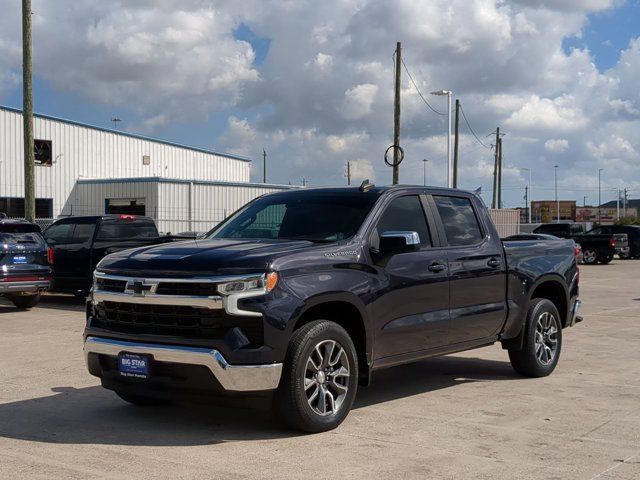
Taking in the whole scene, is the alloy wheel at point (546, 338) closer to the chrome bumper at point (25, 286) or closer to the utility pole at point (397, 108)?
the chrome bumper at point (25, 286)

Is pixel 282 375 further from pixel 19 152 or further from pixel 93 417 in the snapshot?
pixel 19 152

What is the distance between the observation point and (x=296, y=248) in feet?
20.8

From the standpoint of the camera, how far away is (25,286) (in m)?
15.2

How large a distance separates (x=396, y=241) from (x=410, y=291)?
582 mm

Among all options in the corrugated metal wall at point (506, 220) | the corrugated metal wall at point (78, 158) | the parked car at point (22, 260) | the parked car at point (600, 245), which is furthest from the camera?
the corrugated metal wall at point (506, 220)

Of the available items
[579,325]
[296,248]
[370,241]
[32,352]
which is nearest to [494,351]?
[579,325]

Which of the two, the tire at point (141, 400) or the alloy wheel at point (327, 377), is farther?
the tire at point (141, 400)

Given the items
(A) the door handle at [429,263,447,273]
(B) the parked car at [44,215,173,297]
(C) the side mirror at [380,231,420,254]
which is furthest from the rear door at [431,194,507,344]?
(B) the parked car at [44,215,173,297]

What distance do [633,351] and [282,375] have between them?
6371 mm

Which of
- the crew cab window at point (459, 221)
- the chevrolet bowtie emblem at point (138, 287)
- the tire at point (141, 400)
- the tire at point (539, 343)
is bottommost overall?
the tire at point (141, 400)

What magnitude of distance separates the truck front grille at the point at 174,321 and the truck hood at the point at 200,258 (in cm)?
26

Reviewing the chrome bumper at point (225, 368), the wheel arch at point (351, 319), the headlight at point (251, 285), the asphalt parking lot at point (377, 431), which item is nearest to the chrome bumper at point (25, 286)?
the asphalt parking lot at point (377, 431)

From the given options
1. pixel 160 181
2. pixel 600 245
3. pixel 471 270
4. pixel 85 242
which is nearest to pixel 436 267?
pixel 471 270

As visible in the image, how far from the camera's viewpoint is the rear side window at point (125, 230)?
659 inches
